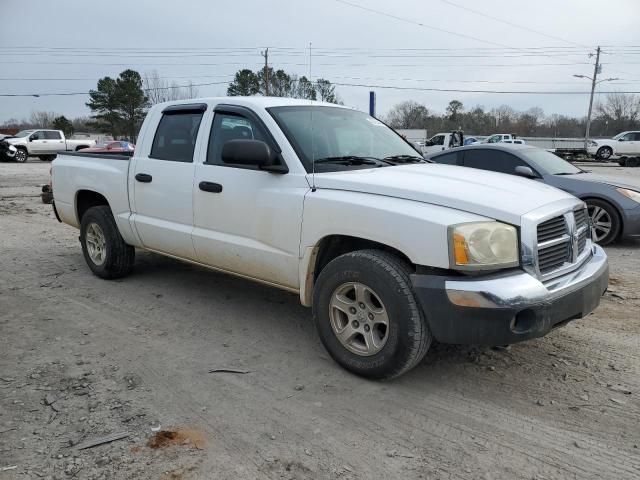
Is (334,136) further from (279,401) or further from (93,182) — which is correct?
(93,182)

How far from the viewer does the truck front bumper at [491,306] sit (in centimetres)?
293

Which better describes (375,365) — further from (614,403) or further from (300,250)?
(614,403)

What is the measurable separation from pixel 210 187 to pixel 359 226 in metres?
1.54

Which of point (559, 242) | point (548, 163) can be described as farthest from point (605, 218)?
point (559, 242)

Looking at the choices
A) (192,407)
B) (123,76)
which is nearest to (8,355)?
(192,407)

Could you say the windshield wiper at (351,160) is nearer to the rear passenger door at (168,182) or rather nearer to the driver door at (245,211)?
the driver door at (245,211)

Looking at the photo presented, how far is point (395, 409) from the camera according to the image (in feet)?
10.3

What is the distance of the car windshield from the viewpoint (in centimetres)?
789

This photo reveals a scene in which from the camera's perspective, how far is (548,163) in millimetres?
8117

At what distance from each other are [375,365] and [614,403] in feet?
4.69

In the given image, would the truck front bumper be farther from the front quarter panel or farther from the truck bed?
the truck bed

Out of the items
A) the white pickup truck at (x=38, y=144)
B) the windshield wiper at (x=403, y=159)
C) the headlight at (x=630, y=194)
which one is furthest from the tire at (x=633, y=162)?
the white pickup truck at (x=38, y=144)

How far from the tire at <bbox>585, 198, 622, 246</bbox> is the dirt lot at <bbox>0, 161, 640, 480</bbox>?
2.74 meters

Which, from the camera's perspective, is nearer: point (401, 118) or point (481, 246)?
point (481, 246)
